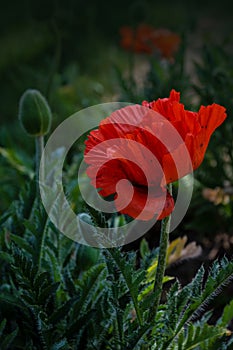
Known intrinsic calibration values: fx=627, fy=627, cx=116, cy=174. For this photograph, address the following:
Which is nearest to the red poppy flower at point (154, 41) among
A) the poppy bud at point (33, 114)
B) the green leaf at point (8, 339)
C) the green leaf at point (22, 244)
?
the poppy bud at point (33, 114)

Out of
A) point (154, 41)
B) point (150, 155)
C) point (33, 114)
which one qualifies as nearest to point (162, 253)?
point (150, 155)

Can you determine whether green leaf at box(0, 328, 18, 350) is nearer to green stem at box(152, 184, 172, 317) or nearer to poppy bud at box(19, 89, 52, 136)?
green stem at box(152, 184, 172, 317)

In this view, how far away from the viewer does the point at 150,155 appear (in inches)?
27.7

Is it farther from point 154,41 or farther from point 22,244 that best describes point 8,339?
point 154,41

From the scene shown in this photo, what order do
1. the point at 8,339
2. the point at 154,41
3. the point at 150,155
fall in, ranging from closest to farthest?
the point at 150,155 → the point at 8,339 → the point at 154,41

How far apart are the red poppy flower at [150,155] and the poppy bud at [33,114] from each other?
37 cm

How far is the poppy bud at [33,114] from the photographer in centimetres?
109

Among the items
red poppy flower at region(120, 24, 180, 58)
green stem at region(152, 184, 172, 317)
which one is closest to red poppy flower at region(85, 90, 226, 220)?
green stem at region(152, 184, 172, 317)

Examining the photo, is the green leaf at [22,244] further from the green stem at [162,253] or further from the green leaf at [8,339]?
the green stem at [162,253]

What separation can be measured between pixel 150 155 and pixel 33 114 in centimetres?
43

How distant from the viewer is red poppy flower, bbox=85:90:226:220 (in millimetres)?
693

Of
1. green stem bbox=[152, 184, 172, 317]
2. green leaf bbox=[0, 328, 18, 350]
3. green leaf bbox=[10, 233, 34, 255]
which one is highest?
green stem bbox=[152, 184, 172, 317]

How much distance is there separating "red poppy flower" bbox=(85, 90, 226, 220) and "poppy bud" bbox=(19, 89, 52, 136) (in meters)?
0.37

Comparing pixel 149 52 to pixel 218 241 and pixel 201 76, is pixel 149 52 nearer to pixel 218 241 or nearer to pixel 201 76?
pixel 201 76
